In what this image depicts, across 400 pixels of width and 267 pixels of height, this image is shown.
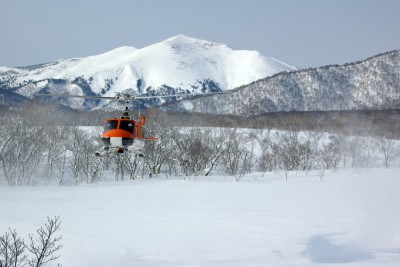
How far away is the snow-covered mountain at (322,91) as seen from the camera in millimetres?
125244

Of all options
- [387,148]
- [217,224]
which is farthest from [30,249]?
[387,148]

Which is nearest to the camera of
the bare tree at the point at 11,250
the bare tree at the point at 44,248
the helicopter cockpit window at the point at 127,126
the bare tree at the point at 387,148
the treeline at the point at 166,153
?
the bare tree at the point at 11,250

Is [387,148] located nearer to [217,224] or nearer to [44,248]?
[217,224]

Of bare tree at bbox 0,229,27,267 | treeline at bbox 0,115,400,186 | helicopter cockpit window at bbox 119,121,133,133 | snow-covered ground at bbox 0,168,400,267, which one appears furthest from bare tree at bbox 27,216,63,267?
treeline at bbox 0,115,400,186

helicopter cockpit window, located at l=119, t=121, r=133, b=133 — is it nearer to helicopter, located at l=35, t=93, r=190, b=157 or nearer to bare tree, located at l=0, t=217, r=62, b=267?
helicopter, located at l=35, t=93, r=190, b=157

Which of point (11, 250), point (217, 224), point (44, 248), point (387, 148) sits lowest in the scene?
point (217, 224)

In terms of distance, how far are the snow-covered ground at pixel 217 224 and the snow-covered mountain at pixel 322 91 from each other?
289 feet

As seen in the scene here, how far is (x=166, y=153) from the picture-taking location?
49.7 metres

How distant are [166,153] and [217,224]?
27295 mm

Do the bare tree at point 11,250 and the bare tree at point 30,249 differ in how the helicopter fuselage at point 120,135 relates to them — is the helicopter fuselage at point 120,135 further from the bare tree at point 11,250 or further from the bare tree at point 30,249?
the bare tree at point 11,250

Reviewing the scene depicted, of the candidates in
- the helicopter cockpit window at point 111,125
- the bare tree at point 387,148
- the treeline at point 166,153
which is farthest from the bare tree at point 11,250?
the bare tree at point 387,148

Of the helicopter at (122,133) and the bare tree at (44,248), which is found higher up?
the helicopter at (122,133)

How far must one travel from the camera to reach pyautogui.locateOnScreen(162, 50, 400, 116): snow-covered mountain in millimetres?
125244

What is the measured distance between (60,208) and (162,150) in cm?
2317
